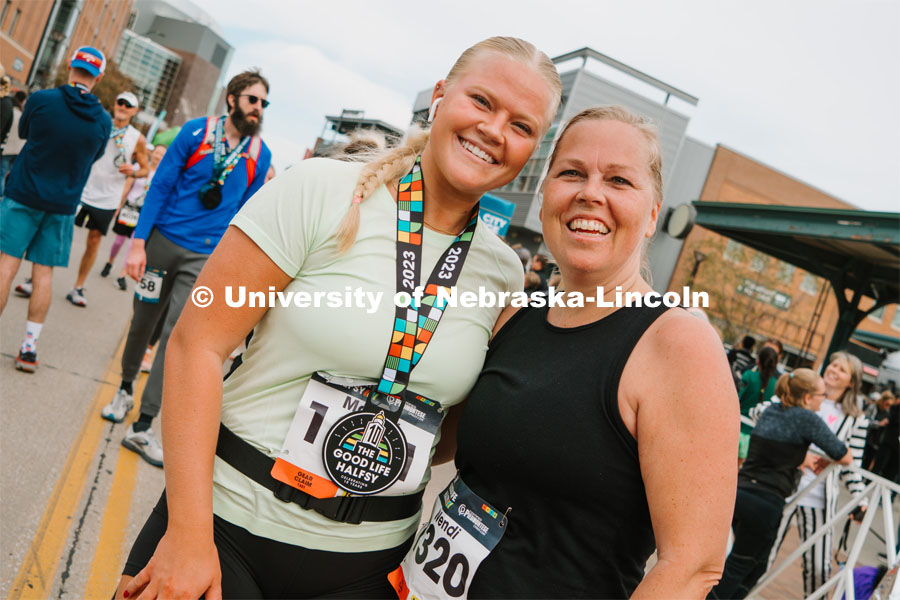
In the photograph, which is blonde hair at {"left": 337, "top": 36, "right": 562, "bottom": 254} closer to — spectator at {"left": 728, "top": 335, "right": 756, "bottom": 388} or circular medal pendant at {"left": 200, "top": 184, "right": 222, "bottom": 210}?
circular medal pendant at {"left": 200, "top": 184, "right": 222, "bottom": 210}

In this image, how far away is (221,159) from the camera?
408 centimetres

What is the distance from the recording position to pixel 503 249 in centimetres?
203

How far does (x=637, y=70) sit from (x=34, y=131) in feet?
93.1

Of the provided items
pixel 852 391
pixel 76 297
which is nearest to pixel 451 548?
pixel 852 391

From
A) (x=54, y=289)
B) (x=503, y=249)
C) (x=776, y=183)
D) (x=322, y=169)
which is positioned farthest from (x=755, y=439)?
(x=776, y=183)

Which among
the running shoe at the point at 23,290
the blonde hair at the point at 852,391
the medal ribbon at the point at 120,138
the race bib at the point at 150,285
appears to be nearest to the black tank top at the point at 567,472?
the race bib at the point at 150,285

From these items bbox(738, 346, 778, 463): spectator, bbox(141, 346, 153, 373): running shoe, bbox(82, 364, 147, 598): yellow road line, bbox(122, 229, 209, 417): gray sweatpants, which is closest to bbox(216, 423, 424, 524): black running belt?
bbox(82, 364, 147, 598): yellow road line

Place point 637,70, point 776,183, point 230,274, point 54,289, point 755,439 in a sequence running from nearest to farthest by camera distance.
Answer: point 230,274 < point 755,439 < point 54,289 < point 637,70 < point 776,183

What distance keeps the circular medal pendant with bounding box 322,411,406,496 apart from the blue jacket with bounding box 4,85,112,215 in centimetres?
414

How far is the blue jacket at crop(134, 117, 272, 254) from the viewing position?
13.2ft

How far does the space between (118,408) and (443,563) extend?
A: 355 cm

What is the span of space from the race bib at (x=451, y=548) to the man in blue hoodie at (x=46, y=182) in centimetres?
403

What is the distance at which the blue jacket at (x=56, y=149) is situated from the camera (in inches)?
179

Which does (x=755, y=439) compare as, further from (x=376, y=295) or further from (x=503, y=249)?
(x=376, y=295)
